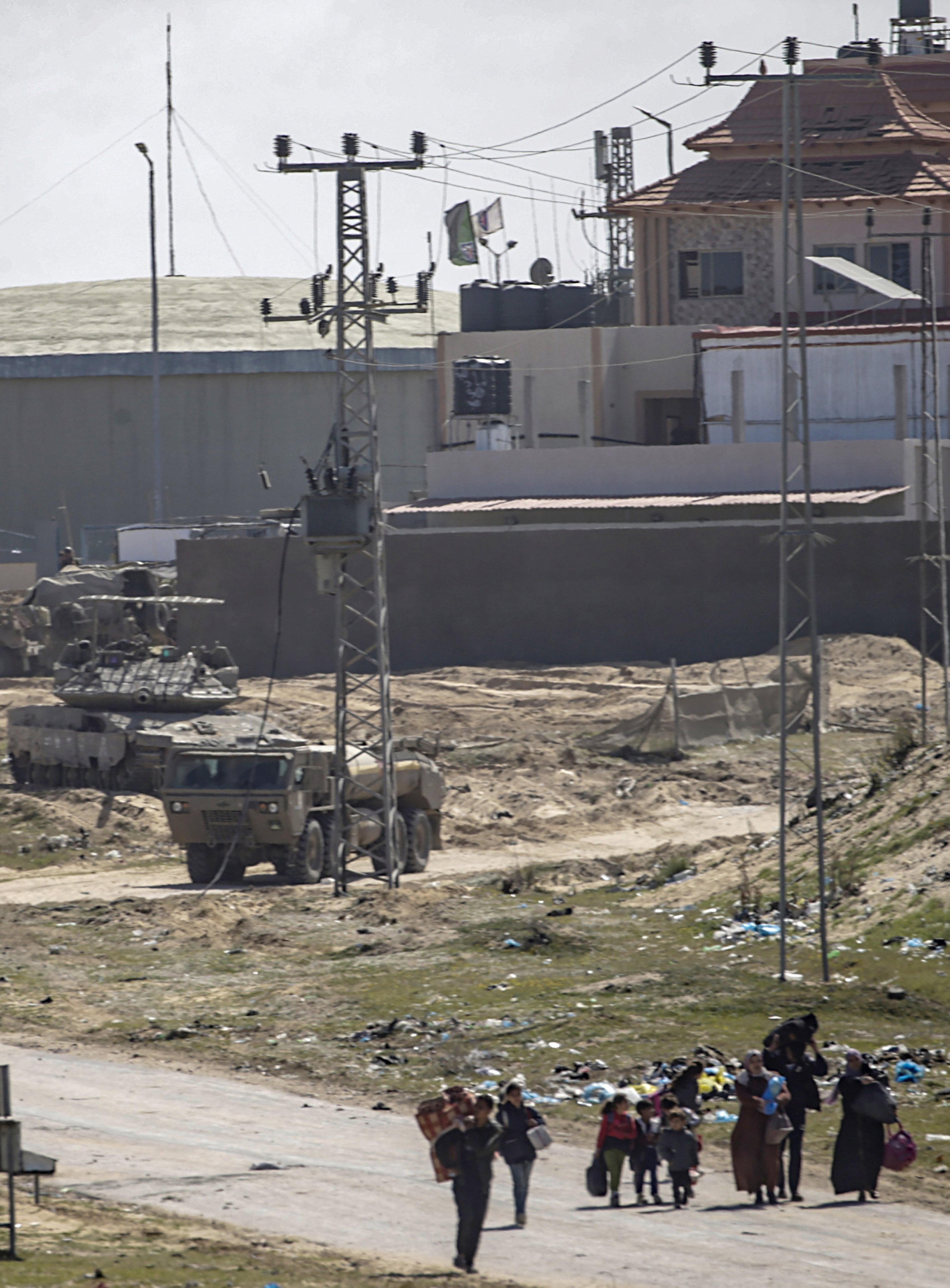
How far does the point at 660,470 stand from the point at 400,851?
2275 centimetres

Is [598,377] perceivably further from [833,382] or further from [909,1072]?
[909,1072]

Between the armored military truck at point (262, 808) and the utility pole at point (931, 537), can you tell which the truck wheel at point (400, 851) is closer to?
the armored military truck at point (262, 808)

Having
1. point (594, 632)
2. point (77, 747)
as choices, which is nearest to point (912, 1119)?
point (77, 747)

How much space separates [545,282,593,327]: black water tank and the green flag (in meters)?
3.53

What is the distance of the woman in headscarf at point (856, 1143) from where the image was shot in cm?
1314

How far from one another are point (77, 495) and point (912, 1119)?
189ft

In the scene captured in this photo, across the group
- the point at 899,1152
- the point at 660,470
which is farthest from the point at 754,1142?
the point at 660,470

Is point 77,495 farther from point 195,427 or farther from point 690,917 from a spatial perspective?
point 690,917

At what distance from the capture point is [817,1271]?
454 inches

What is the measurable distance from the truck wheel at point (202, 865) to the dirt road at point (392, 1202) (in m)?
10.1

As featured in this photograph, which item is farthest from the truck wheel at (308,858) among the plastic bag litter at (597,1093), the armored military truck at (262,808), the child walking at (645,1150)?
the child walking at (645,1150)

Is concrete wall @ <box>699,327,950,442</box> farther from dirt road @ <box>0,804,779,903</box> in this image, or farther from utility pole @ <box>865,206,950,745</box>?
dirt road @ <box>0,804,779,903</box>

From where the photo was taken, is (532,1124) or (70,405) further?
(70,405)

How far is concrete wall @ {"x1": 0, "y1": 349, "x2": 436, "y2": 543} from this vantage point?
2731 inches
